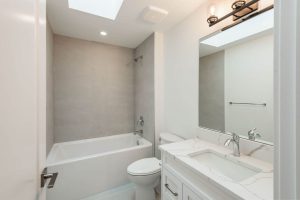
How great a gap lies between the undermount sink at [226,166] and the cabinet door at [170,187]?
26 centimetres

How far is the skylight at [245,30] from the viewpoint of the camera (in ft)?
3.59

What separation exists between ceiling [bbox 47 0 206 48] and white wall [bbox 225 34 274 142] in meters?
0.82

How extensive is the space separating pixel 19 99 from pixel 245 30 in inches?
64.1

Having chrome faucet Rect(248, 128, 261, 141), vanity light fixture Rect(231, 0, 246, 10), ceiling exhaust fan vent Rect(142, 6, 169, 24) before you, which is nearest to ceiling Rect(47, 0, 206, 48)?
ceiling exhaust fan vent Rect(142, 6, 169, 24)

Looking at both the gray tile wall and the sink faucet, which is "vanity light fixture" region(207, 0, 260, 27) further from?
the gray tile wall

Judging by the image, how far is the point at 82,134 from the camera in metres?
2.61

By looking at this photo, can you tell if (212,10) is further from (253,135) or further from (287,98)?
(287,98)

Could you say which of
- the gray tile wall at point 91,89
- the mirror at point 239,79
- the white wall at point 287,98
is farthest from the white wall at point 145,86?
the white wall at point 287,98

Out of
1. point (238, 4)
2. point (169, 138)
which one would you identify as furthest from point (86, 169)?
point (238, 4)

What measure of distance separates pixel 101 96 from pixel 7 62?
2.44 m

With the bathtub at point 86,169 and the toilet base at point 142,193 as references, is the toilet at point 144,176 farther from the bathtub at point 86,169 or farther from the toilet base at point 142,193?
the bathtub at point 86,169

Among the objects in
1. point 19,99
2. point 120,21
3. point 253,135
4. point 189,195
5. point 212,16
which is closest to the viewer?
point 19,99

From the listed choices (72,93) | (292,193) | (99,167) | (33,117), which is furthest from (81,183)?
(292,193)

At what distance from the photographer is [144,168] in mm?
1787
